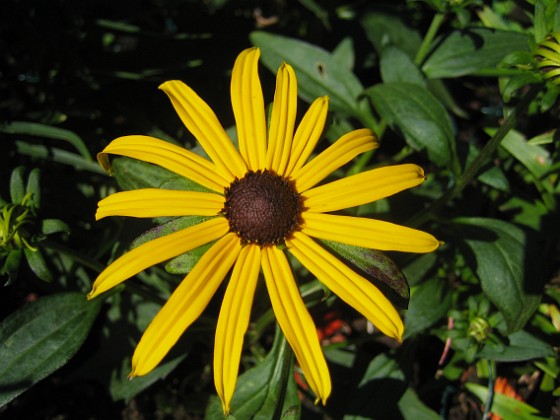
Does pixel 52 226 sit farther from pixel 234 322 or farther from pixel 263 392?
pixel 263 392

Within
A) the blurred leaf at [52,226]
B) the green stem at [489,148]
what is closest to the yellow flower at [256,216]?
the blurred leaf at [52,226]

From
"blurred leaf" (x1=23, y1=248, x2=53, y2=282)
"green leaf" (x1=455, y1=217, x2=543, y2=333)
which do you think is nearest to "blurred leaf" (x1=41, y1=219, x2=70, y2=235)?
"blurred leaf" (x1=23, y1=248, x2=53, y2=282)

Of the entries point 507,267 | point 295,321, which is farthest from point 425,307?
point 295,321

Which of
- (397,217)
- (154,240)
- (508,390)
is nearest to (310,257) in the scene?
(154,240)

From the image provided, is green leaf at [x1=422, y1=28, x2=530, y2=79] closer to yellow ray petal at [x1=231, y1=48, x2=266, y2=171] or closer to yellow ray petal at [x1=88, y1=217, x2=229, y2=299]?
yellow ray petal at [x1=231, y1=48, x2=266, y2=171]

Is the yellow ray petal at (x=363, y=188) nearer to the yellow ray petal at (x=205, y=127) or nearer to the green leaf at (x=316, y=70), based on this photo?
the yellow ray petal at (x=205, y=127)

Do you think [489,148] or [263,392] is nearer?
[489,148]
